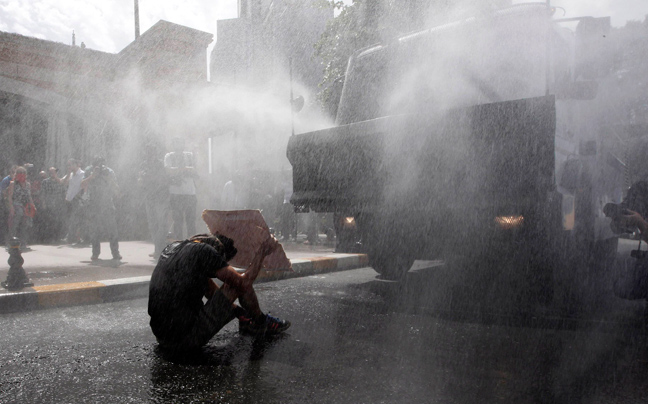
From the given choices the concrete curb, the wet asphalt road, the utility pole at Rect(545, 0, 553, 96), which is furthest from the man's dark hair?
the utility pole at Rect(545, 0, 553, 96)

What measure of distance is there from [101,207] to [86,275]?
159cm

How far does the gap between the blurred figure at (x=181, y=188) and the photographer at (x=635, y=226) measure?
207 inches

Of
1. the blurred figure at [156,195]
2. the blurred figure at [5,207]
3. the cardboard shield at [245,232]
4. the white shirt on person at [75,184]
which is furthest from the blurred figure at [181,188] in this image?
the blurred figure at [5,207]

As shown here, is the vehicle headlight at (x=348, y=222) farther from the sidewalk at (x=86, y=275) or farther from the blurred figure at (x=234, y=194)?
the blurred figure at (x=234, y=194)

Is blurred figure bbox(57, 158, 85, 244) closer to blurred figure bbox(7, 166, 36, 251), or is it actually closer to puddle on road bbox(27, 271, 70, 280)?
blurred figure bbox(7, 166, 36, 251)

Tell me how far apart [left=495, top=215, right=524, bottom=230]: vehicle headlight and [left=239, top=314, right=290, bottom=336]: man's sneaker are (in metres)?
1.88

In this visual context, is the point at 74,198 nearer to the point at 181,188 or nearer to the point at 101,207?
the point at 101,207

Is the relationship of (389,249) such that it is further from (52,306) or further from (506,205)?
(52,306)

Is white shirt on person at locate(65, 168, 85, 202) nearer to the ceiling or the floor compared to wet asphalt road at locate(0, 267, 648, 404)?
nearer to the ceiling

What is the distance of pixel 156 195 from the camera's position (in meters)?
7.14

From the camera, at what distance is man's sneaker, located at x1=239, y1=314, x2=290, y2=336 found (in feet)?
11.2

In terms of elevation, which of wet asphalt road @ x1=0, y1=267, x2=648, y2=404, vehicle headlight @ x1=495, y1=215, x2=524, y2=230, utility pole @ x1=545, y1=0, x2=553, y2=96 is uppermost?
utility pole @ x1=545, y1=0, x2=553, y2=96

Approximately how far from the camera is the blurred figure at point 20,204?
884 cm

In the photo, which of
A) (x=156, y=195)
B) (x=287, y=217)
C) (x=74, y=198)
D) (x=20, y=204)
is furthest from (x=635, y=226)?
(x=20, y=204)
